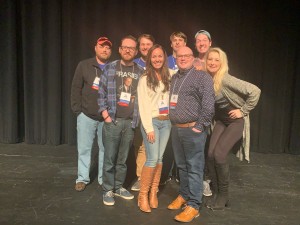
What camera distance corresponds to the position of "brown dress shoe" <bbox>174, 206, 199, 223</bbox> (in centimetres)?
287

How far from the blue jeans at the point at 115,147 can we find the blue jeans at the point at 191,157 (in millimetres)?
437

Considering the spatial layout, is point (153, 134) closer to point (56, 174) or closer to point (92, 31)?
point (56, 174)

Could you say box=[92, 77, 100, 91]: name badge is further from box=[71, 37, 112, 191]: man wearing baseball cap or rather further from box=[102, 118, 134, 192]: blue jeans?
box=[102, 118, 134, 192]: blue jeans

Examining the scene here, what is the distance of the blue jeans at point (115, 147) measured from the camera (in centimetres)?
311

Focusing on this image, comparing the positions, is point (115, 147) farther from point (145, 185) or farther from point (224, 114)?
point (224, 114)

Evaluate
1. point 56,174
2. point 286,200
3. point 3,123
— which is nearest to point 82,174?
point 56,174

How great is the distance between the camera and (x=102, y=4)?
16.1 feet

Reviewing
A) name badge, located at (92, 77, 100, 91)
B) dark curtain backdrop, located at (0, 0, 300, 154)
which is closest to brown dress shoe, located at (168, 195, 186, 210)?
name badge, located at (92, 77, 100, 91)

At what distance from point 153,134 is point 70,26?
2.67 meters

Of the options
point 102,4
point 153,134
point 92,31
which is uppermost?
point 102,4

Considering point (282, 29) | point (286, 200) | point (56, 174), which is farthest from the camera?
point (282, 29)

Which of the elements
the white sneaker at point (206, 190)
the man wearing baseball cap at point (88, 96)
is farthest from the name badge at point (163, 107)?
the white sneaker at point (206, 190)

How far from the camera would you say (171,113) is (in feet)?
9.57

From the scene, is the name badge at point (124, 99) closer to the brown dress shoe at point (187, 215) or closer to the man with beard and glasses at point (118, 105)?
the man with beard and glasses at point (118, 105)
